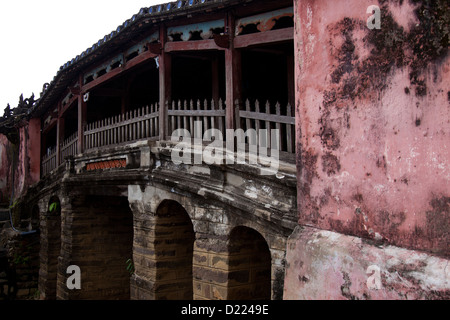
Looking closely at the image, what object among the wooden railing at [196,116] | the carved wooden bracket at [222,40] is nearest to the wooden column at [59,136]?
the wooden railing at [196,116]

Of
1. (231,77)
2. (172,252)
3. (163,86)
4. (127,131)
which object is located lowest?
(172,252)

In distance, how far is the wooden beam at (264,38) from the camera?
18.7 feet

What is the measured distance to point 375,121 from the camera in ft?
11.4

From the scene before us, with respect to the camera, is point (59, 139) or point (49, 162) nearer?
point (59, 139)

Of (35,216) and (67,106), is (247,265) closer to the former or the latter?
(67,106)

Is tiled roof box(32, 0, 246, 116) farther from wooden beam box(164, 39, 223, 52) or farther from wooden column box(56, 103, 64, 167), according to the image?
wooden column box(56, 103, 64, 167)

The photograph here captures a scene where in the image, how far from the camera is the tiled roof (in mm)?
6270

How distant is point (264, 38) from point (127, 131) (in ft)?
11.9

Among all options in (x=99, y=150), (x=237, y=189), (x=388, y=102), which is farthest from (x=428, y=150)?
(x=99, y=150)

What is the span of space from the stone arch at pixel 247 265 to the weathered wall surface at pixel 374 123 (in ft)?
4.74

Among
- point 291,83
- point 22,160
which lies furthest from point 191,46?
point 22,160

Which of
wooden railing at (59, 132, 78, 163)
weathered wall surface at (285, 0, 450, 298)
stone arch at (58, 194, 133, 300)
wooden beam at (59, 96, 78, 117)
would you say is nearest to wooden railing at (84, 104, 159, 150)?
wooden railing at (59, 132, 78, 163)

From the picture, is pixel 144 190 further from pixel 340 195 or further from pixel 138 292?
pixel 340 195

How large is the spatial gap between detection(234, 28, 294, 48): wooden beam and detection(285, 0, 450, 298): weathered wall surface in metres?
1.34
